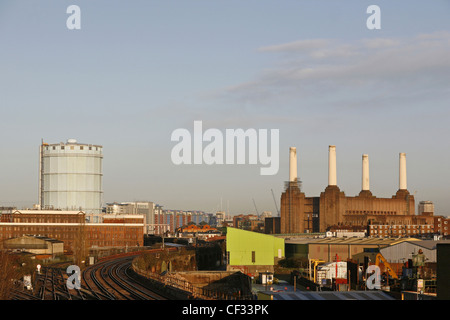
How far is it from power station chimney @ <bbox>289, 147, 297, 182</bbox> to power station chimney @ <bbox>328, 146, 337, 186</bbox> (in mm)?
8903

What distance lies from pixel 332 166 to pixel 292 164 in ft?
36.3

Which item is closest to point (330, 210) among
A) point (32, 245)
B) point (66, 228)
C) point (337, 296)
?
point (66, 228)

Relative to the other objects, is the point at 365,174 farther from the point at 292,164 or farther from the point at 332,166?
the point at 292,164

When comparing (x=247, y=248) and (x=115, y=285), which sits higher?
(x=247, y=248)

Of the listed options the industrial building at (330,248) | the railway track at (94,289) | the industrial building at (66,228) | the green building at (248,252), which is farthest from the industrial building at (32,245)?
the railway track at (94,289)

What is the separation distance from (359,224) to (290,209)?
1946 cm

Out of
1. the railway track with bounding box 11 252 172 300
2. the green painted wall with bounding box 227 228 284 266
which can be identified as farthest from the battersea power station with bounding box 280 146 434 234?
the railway track with bounding box 11 252 172 300

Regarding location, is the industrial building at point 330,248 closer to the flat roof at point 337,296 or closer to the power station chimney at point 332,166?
the flat roof at point 337,296

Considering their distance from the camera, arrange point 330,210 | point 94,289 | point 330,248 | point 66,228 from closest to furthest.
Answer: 1. point 94,289
2. point 330,248
3. point 66,228
4. point 330,210

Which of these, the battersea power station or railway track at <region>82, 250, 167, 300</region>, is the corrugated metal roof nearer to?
railway track at <region>82, 250, 167, 300</region>

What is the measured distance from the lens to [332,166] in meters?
172

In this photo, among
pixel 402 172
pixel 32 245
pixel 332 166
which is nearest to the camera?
pixel 32 245

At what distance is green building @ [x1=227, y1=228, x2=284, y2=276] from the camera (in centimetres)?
8225
